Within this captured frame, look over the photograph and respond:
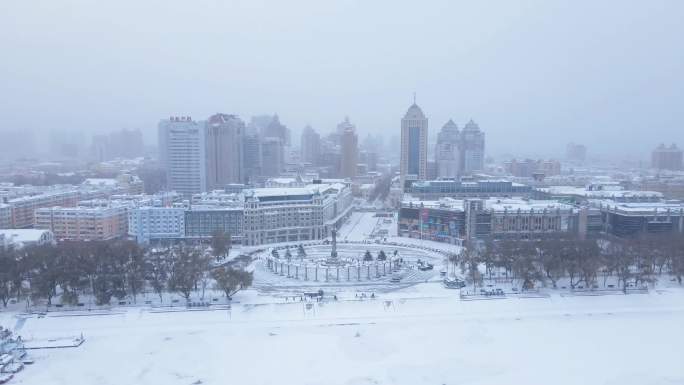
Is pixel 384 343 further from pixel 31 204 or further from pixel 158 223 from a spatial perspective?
pixel 31 204

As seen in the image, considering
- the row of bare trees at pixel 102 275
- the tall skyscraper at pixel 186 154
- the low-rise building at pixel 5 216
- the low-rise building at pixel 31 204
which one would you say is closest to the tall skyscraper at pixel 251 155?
the tall skyscraper at pixel 186 154

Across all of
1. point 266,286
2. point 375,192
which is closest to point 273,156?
point 375,192

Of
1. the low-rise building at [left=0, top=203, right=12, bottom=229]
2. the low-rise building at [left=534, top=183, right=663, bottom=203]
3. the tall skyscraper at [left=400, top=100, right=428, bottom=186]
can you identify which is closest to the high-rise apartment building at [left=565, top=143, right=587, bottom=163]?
the tall skyscraper at [left=400, top=100, right=428, bottom=186]

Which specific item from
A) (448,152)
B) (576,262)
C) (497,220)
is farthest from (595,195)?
(448,152)

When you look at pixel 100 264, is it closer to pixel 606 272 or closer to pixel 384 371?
pixel 384 371

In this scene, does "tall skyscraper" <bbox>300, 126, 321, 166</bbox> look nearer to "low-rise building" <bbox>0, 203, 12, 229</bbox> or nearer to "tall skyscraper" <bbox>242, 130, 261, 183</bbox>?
"tall skyscraper" <bbox>242, 130, 261, 183</bbox>
